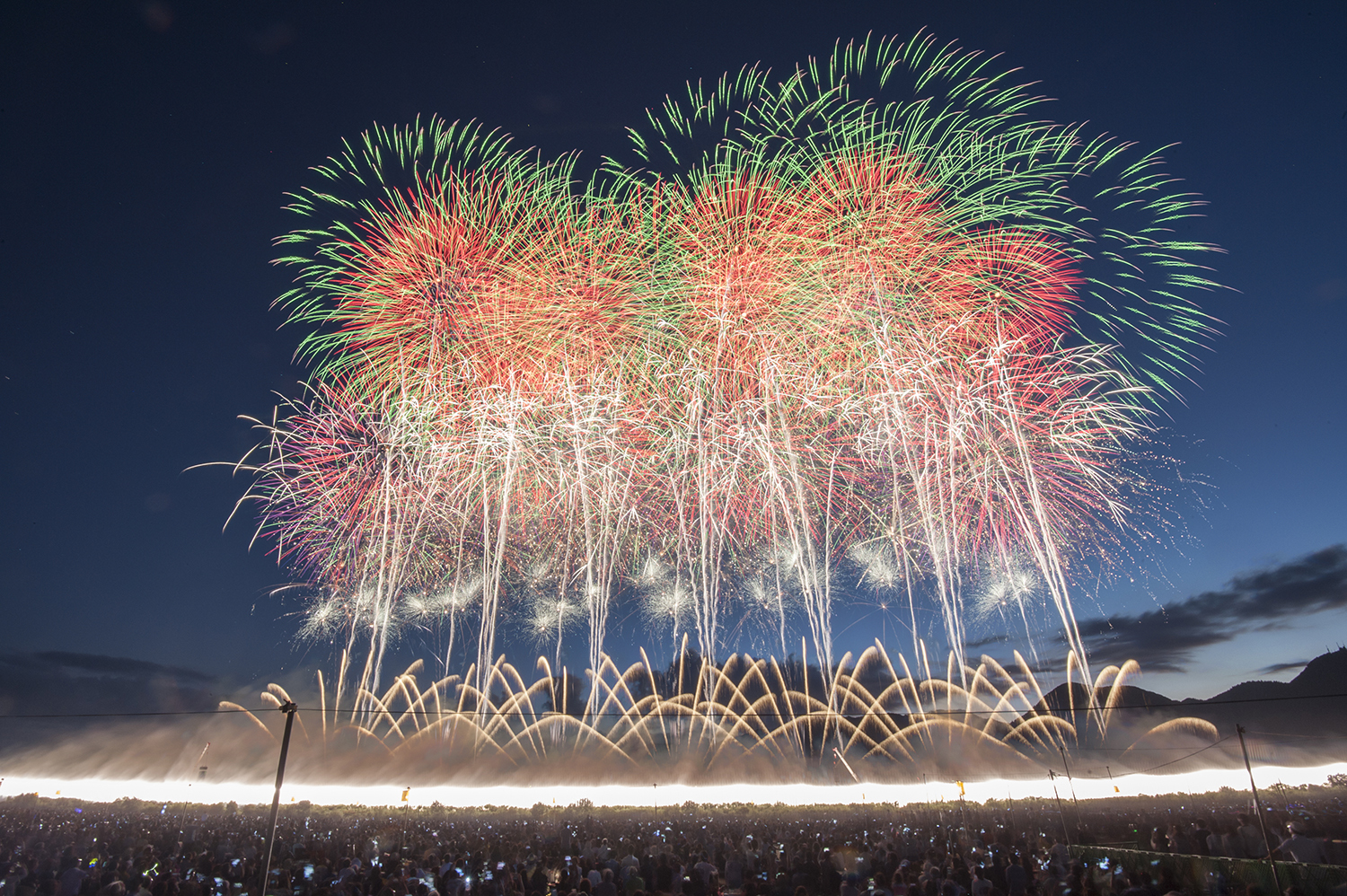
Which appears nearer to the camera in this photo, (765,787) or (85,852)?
(85,852)

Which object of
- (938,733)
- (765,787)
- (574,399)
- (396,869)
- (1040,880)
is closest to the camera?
(1040,880)

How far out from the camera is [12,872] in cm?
1534

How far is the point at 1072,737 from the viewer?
12188 centimetres

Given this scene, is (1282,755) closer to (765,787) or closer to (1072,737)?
(1072,737)

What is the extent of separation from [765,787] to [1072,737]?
7363cm

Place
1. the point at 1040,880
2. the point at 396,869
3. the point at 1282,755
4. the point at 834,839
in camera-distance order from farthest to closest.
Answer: the point at 1282,755, the point at 834,839, the point at 396,869, the point at 1040,880

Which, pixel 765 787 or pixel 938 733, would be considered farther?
pixel 938 733

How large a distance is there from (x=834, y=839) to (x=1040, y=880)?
1236cm

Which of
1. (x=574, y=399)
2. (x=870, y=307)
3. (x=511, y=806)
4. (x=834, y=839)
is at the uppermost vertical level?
(x=870, y=307)

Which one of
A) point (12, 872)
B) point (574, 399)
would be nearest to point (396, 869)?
point (12, 872)

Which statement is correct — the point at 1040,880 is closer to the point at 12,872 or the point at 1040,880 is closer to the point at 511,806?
the point at 12,872

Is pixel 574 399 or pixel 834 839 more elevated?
pixel 574 399

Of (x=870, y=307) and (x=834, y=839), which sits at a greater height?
(x=870, y=307)

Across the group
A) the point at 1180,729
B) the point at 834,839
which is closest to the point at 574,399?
the point at 834,839
